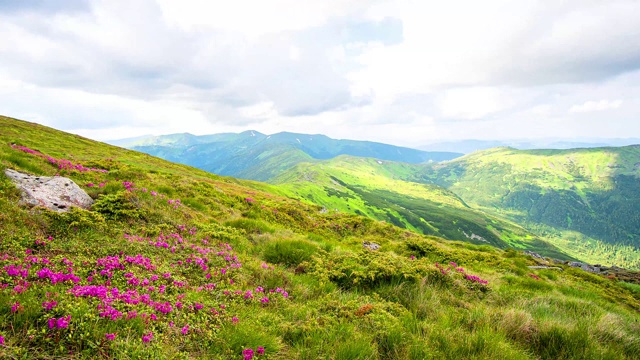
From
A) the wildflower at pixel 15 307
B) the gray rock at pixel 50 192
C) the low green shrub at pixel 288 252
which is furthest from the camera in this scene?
the low green shrub at pixel 288 252

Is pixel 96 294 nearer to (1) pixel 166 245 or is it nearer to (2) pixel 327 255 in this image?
(1) pixel 166 245

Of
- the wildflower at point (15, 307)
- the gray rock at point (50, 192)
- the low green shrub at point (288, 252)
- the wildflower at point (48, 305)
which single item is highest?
the gray rock at point (50, 192)

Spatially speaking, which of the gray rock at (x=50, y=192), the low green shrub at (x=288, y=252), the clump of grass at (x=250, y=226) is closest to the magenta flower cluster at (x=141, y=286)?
the low green shrub at (x=288, y=252)

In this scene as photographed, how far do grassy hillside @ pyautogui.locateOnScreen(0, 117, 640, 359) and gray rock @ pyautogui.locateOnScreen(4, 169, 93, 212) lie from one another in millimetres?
389

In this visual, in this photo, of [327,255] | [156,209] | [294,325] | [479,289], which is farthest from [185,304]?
[479,289]

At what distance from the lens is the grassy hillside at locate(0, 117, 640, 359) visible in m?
4.47

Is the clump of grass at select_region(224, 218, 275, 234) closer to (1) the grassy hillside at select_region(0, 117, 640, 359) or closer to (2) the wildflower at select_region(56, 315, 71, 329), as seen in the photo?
(1) the grassy hillside at select_region(0, 117, 640, 359)

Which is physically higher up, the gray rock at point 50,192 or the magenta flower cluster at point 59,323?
the gray rock at point 50,192

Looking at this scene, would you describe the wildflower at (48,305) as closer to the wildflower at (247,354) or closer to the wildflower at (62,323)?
the wildflower at (62,323)

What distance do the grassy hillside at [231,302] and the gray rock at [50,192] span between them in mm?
389

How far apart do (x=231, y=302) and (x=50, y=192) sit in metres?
8.51

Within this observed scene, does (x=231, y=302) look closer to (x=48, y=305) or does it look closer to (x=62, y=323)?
(x=62, y=323)

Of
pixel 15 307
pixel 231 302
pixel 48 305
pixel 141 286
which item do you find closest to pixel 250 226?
pixel 231 302

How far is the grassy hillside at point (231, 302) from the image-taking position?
4.47 metres
